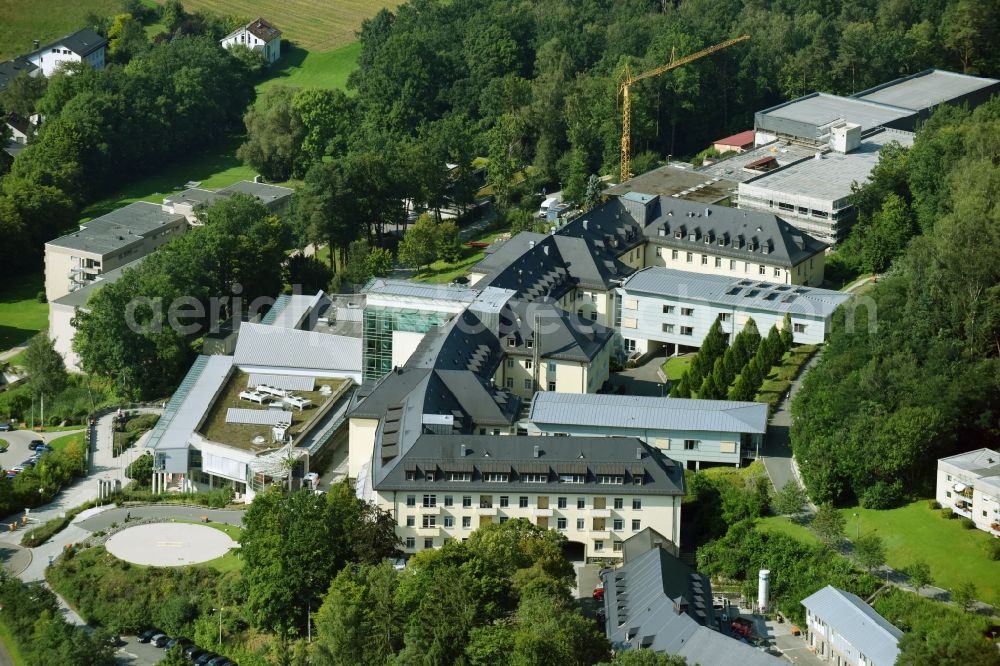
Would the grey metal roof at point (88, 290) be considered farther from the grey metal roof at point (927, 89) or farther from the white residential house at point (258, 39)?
the grey metal roof at point (927, 89)

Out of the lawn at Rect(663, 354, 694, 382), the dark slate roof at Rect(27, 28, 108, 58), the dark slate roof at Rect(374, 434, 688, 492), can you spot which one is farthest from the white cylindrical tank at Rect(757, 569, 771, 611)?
the dark slate roof at Rect(27, 28, 108, 58)

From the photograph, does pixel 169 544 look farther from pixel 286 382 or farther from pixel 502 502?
pixel 502 502

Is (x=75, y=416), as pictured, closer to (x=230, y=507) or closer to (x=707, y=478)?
(x=230, y=507)

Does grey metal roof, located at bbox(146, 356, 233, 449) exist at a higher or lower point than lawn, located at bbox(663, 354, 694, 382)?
lower

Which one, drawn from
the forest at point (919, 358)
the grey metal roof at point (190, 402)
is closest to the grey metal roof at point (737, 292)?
the forest at point (919, 358)

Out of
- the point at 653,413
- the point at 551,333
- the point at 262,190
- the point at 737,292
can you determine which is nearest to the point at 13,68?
the point at 262,190

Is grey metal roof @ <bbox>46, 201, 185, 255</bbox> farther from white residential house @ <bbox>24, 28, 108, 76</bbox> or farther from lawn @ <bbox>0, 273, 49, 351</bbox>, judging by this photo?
white residential house @ <bbox>24, 28, 108, 76</bbox>

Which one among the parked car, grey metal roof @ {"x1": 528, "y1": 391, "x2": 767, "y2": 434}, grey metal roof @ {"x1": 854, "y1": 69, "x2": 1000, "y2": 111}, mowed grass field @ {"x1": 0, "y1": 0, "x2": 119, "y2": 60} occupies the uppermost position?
mowed grass field @ {"x1": 0, "y1": 0, "x2": 119, "y2": 60}
